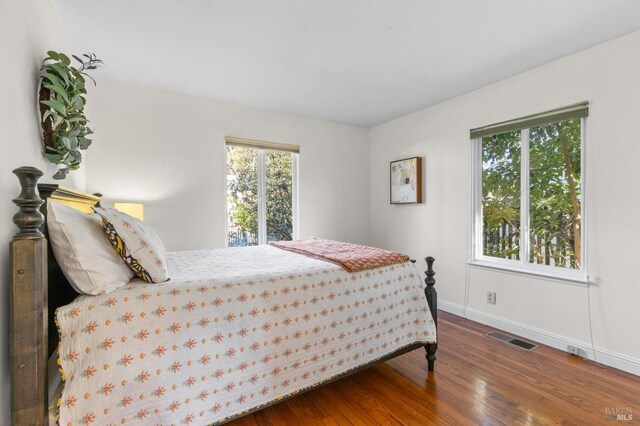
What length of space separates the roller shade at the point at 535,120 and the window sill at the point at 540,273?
130 centimetres

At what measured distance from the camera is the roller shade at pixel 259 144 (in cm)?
341

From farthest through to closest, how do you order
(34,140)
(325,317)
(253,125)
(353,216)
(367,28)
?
1. (353,216)
2. (253,125)
3. (367,28)
4. (325,317)
5. (34,140)

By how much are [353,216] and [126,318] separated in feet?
11.4

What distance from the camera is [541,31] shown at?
2062 mm

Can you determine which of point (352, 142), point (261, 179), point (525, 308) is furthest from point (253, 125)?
point (525, 308)

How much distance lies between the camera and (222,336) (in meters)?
1.36

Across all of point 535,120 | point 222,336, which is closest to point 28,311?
point 222,336

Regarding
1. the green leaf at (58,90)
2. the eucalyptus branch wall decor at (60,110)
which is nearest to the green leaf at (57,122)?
the eucalyptus branch wall decor at (60,110)

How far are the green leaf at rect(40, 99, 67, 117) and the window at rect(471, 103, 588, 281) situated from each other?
3381 mm

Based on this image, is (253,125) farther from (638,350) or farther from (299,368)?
(638,350)

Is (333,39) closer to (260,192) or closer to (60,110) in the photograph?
(60,110)

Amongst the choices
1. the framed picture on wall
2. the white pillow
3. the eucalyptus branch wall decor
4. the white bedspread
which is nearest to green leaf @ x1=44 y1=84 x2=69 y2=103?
the eucalyptus branch wall decor

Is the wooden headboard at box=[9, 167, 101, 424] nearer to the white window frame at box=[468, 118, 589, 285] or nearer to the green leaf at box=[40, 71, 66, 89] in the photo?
the green leaf at box=[40, 71, 66, 89]

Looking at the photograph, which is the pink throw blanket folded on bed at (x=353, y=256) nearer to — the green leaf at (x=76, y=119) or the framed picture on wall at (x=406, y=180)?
the framed picture on wall at (x=406, y=180)
